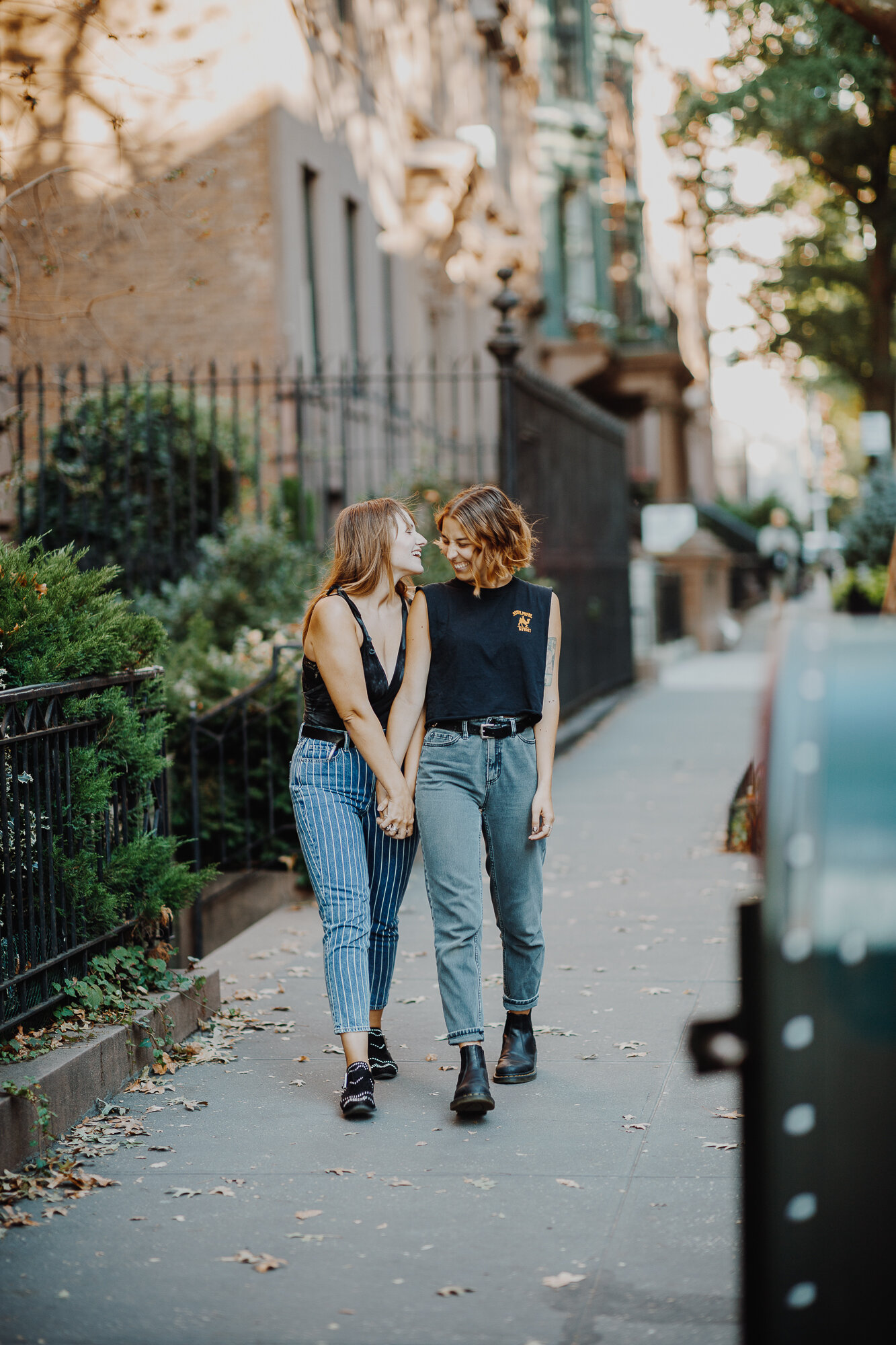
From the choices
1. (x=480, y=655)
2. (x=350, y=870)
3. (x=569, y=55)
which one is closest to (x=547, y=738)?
(x=480, y=655)

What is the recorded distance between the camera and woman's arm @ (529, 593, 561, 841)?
15.6 ft

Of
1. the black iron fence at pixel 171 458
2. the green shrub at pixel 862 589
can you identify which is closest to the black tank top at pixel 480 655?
the black iron fence at pixel 171 458

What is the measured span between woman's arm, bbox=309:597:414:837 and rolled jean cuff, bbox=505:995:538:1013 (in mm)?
685

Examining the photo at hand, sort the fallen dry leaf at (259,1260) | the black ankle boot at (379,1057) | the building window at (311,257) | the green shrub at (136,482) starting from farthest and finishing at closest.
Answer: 1. the building window at (311,257)
2. the green shrub at (136,482)
3. the black ankle boot at (379,1057)
4. the fallen dry leaf at (259,1260)

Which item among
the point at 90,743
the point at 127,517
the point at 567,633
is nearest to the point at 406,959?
the point at 90,743

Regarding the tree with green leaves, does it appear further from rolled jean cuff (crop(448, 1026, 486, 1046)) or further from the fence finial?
rolled jean cuff (crop(448, 1026, 486, 1046))

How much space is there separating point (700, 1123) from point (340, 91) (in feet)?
45.9

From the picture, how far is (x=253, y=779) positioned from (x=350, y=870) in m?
3.39

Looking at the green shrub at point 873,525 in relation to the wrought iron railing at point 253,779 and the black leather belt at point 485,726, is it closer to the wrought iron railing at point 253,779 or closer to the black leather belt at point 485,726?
the wrought iron railing at point 253,779

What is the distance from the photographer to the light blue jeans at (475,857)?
182 inches

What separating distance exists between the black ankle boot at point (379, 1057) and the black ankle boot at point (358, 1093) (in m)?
0.36

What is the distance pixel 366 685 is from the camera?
4793 mm

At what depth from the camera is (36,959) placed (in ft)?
15.5

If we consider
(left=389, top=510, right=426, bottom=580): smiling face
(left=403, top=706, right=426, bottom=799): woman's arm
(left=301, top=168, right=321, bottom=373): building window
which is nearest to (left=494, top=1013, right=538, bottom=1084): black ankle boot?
(left=403, top=706, right=426, bottom=799): woman's arm
